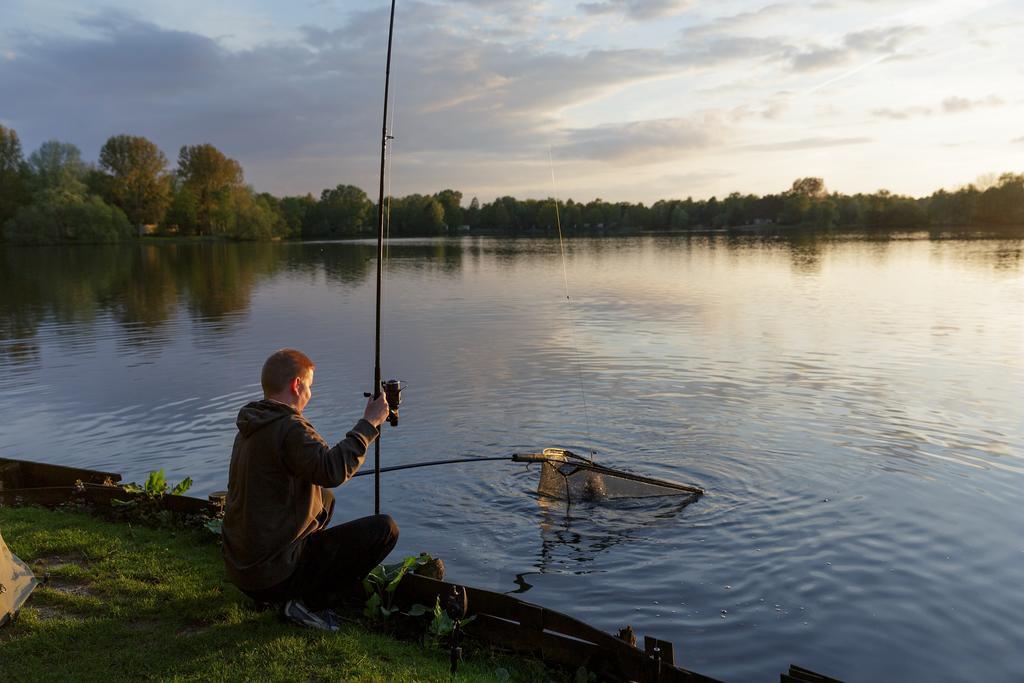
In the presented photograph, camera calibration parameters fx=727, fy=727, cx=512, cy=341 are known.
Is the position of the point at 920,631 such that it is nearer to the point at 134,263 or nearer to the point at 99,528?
the point at 99,528

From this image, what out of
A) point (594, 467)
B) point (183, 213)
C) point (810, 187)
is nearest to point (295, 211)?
point (183, 213)

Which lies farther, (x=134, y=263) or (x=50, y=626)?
(x=134, y=263)

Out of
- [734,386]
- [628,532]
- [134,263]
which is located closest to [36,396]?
[628,532]

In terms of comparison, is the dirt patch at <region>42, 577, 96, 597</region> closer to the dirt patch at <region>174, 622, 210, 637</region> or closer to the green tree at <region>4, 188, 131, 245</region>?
the dirt patch at <region>174, 622, 210, 637</region>

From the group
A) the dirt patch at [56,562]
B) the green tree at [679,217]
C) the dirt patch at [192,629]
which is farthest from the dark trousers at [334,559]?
the green tree at [679,217]

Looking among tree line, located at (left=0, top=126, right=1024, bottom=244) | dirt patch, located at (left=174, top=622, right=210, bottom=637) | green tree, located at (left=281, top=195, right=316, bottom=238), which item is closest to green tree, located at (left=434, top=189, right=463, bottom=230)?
tree line, located at (left=0, top=126, right=1024, bottom=244)

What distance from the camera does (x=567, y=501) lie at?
375 inches

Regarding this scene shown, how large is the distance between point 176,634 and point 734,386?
13042 millimetres

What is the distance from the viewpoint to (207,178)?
436 ft

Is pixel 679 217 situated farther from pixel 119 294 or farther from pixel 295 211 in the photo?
pixel 119 294

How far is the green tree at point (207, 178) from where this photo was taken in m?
128

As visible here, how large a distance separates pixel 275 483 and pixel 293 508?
24 cm

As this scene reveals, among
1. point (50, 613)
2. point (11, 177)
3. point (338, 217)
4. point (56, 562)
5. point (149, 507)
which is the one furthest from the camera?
point (338, 217)

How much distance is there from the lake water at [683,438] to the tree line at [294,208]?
6191 centimetres
